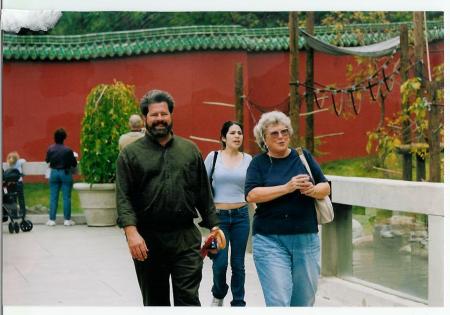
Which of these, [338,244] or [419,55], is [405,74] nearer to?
[419,55]

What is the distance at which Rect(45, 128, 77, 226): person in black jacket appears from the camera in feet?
26.2

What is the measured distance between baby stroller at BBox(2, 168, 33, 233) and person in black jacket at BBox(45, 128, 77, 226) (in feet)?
0.84

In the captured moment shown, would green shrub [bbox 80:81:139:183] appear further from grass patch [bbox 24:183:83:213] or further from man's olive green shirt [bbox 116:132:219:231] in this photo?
man's olive green shirt [bbox 116:132:219:231]

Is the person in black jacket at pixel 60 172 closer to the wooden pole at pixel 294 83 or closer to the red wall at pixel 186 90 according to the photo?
the red wall at pixel 186 90

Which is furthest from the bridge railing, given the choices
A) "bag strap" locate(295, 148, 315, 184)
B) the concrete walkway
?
"bag strap" locate(295, 148, 315, 184)

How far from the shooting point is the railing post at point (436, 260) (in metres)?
6.06

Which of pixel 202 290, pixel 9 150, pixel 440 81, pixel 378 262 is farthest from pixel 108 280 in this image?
pixel 440 81

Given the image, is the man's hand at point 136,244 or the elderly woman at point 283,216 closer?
the man's hand at point 136,244

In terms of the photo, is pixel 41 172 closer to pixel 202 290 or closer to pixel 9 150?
pixel 9 150

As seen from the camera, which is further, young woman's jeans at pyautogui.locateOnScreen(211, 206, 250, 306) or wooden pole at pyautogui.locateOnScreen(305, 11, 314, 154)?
wooden pole at pyautogui.locateOnScreen(305, 11, 314, 154)

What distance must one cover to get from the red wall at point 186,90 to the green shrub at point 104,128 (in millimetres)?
362

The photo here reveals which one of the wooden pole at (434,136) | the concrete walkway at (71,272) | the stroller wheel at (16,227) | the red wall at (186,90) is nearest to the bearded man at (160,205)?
the concrete walkway at (71,272)

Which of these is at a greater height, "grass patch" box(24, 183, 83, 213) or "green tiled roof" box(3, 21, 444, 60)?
"green tiled roof" box(3, 21, 444, 60)
